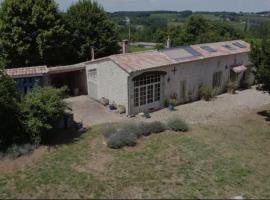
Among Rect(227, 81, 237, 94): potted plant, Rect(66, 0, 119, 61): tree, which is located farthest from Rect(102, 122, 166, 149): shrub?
Rect(66, 0, 119, 61): tree

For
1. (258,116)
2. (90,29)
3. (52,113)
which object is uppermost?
(90,29)

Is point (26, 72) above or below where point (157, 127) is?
above

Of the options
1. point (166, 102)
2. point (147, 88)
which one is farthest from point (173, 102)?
point (147, 88)

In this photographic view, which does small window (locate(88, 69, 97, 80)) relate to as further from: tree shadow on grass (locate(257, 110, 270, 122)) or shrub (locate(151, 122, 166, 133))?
tree shadow on grass (locate(257, 110, 270, 122))

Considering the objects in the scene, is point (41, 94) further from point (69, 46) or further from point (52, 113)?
point (69, 46)

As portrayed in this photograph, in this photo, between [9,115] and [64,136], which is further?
[64,136]

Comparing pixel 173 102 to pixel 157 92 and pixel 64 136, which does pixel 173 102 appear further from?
pixel 64 136

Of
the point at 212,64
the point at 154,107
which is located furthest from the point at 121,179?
the point at 212,64
